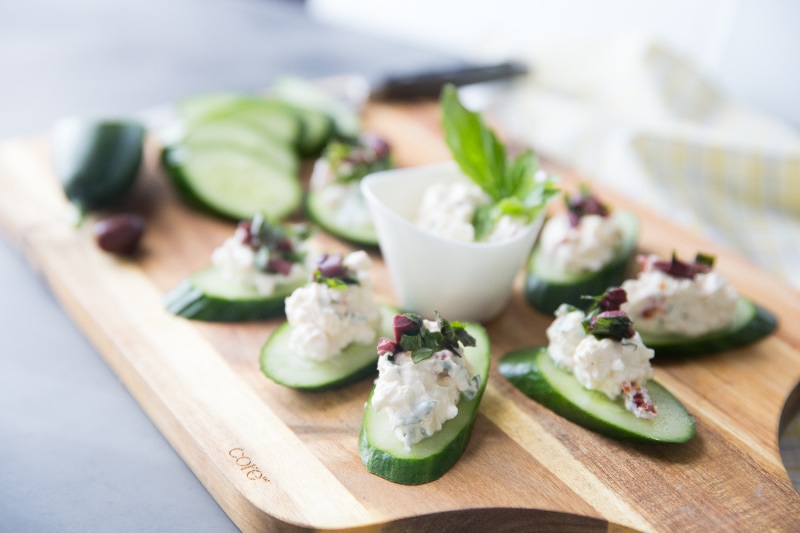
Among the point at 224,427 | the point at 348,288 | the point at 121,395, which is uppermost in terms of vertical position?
the point at 348,288

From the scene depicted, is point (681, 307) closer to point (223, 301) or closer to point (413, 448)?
point (413, 448)

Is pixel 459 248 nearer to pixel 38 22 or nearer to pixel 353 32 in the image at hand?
pixel 353 32

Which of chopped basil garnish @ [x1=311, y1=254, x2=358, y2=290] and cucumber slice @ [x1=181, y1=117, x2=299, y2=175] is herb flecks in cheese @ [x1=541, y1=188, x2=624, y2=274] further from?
cucumber slice @ [x1=181, y1=117, x2=299, y2=175]

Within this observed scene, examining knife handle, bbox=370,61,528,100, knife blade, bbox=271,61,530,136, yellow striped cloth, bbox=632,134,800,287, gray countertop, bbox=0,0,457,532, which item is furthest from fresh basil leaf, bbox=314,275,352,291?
knife handle, bbox=370,61,528,100

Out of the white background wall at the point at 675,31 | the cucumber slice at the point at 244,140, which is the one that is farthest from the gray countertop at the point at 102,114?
the cucumber slice at the point at 244,140

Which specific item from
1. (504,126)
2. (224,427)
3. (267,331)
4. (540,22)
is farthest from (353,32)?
(224,427)

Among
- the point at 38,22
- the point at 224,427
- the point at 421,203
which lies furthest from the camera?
the point at 38,22

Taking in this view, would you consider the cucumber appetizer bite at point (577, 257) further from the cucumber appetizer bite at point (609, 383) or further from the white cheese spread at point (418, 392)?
the white cheese spread at point (418, 392)
